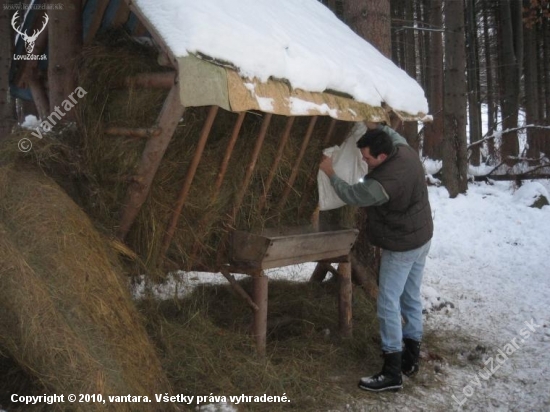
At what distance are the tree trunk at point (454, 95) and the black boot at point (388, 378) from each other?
7753mm

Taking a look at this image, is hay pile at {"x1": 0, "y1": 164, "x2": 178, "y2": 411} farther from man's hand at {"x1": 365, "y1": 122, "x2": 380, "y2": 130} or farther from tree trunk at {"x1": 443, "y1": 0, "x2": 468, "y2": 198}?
tree trunk at {"x1": 443, "y1": 0, "x2": 468, "y2": 198}

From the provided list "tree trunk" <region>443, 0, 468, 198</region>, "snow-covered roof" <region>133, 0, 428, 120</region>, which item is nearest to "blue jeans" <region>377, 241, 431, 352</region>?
"snow-covered roof" <region>133, 0, 428, 120</region>

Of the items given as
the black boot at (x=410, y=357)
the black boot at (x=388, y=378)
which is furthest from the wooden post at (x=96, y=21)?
the black boot at (x=410, y=357)

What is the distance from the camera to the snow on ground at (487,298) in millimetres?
3895

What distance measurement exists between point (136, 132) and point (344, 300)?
265 cm

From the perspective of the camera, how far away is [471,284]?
22.0 feet

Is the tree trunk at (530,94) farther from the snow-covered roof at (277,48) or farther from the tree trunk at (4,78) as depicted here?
the tree trunk at (4,78)

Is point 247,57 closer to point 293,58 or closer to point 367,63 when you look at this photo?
point 293,58

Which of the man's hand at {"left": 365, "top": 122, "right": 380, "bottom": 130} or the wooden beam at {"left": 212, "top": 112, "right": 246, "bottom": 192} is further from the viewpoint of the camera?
the man's hand at {"left": 365, "top": 122, "right": 380, "bottom": 130}

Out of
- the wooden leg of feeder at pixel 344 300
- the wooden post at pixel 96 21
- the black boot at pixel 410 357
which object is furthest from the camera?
the wooden leg of feeder at pixel 344 300

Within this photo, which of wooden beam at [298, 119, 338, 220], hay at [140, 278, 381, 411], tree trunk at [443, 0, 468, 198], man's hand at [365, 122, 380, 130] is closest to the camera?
hay at [140, 278, 381, 411]

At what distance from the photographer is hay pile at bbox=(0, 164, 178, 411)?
2.60m

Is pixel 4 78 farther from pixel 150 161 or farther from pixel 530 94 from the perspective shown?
pixel 530 94

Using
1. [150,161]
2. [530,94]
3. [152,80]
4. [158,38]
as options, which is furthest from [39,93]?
[530,94]
